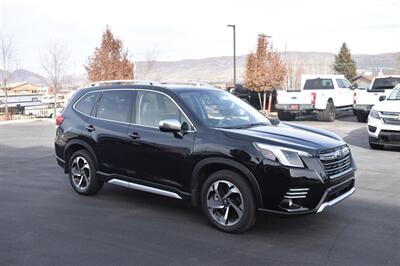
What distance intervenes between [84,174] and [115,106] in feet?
3.93

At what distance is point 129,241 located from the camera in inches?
198

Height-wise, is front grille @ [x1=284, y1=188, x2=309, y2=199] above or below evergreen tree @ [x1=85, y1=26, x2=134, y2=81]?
below

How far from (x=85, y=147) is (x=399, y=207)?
14.6ft

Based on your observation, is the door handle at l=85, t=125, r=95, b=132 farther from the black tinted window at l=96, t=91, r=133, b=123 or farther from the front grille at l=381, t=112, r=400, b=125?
the front grille at l=381, t=112, r=400, b=125

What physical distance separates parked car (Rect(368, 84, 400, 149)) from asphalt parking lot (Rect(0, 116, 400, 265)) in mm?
3302

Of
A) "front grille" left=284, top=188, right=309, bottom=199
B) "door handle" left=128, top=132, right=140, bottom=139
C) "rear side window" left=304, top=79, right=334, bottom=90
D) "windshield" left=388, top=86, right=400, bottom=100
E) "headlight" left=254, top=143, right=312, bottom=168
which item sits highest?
"rear side window" left=304, top=79, right=334, bottom=90

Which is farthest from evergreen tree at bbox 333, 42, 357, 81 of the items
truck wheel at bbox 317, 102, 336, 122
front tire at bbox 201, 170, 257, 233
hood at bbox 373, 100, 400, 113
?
front tire at bbox 201, 170, 257, 233

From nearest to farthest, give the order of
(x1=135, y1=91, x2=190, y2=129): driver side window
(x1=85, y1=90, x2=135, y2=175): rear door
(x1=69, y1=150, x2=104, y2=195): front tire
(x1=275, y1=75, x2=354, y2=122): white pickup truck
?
(x1=135, y1=91, x2=190, y2=129): driver side window, (x1=85, y1=90, x2=135, y2=175): rear door, (x1=69, y1=150, x2=104, y2=195): front tire, (x1=275, y1=75, x2=354, y2=122): white pickup truck

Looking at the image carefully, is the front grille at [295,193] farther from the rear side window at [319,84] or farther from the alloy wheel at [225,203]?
the rear side window at [319,84]

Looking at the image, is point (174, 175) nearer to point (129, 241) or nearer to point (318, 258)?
point (129, 241)

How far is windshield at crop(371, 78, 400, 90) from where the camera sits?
63.5 ft

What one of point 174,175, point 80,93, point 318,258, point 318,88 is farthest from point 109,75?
point 318,258

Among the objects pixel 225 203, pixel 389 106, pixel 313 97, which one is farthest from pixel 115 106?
pixel 313 97

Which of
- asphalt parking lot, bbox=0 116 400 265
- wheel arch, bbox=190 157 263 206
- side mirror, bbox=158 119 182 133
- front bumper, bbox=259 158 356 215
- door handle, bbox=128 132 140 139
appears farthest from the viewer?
door handle, bbox=128 132 140 139
